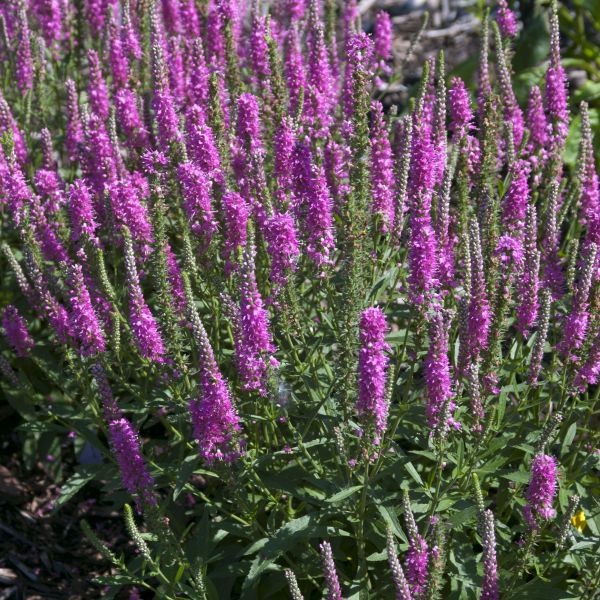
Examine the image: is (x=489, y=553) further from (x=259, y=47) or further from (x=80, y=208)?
(x=259, y=47)

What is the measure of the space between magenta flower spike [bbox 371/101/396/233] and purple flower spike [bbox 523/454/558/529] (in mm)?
1480

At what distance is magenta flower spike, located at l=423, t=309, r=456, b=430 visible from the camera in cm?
346

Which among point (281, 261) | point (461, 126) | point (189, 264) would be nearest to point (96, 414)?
point (189, 264)

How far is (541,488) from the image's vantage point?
3430mm

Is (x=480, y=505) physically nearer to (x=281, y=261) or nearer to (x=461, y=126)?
(x=281, y=261)

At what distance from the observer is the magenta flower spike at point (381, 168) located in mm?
4164

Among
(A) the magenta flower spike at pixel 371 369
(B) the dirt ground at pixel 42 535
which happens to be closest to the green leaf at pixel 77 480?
(B) the dirt ground at pixel 42 535

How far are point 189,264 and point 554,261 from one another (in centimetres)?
184

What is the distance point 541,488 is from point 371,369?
0.82 m

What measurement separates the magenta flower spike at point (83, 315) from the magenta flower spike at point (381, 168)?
56.1 inches

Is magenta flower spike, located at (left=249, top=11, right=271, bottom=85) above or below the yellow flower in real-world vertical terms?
above

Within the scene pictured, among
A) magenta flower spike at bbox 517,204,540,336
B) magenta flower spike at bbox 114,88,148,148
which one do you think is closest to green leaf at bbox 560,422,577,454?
magenta flower spike at bbox 517,204,540,336

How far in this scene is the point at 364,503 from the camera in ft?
12.9

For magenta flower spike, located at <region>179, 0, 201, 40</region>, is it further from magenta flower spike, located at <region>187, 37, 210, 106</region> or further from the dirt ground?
the dirt ground
